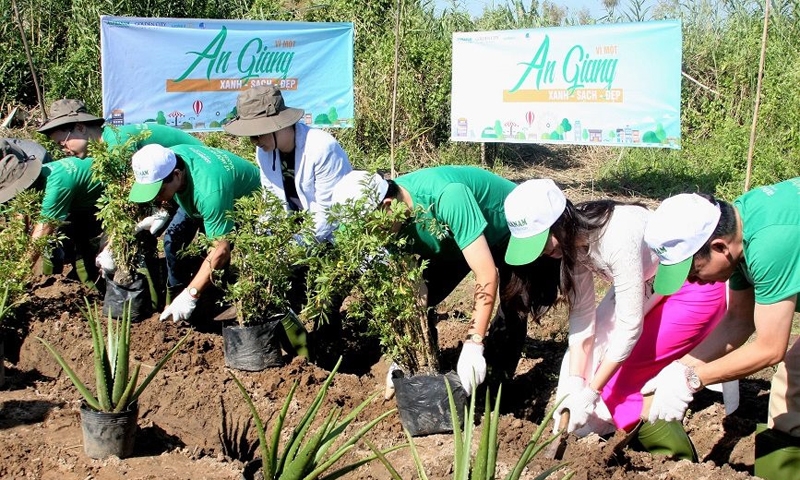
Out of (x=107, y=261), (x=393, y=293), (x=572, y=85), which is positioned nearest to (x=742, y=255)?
(x=393, y=293)

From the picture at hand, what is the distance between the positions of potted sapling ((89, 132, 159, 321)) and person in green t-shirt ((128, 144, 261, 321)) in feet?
1.08

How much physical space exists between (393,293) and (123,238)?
226 centimetres

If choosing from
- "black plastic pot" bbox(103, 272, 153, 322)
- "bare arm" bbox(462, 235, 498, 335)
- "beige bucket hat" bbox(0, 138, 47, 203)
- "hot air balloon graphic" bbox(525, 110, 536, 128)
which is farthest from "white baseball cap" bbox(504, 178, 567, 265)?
"hot air balloon graphic" bbox(525, 110, 536, 128)

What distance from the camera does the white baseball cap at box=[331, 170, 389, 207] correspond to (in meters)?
3.98

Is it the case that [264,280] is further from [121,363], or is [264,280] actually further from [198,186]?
[121,363]

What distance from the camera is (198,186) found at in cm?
512

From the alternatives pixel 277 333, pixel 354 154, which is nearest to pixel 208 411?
pixel 277 333

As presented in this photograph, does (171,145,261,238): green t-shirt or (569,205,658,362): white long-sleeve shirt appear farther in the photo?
(171,145,261,238): green t-shirt

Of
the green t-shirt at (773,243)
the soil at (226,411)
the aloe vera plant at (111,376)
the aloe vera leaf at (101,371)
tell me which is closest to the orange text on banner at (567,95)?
the soil at (226,411)

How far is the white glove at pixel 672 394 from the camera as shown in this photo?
11.3ft

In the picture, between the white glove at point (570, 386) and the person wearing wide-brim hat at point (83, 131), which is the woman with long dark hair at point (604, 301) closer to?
the white glove at point (570, 386)

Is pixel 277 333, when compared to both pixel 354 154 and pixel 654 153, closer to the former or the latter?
pixel 354 154

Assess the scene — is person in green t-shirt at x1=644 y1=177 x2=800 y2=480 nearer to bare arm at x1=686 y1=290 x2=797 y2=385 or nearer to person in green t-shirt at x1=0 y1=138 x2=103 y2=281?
bare arm at x1=686 y1=290 x2=797 y2=385

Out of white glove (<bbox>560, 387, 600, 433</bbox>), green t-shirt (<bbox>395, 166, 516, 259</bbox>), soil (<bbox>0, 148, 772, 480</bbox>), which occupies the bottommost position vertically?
soil (<bbox>0, 148, 772, 480</bbox>)
